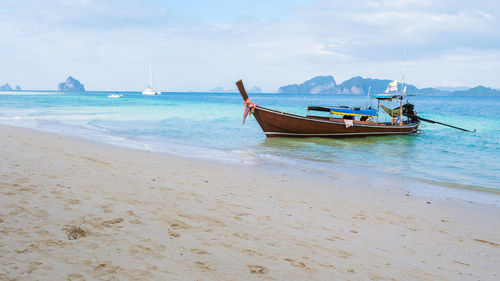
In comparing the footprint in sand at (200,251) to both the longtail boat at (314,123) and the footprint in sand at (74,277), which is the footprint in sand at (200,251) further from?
the longtail boat at (314,123)

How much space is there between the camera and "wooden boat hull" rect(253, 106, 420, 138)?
742 inches

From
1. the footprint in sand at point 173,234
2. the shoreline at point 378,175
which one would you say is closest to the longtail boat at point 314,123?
the shoreline at point 378,175

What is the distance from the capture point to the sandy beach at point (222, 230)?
3.45m

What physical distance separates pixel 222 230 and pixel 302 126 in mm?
15266

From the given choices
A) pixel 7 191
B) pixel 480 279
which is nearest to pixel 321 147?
pixel 480 279

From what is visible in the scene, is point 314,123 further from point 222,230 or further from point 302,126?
point 222,230

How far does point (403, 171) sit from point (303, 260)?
9159mm

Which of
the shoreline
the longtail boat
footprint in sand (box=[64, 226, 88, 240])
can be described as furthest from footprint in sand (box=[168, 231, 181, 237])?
the longtail boat

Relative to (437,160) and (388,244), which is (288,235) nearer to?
(388,244)

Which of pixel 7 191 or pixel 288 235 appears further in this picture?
pixel 7 191

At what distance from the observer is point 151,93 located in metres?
144

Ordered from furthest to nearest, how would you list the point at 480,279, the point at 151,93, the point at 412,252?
the point at 151,93
the point at 412,252
the point at 480,279

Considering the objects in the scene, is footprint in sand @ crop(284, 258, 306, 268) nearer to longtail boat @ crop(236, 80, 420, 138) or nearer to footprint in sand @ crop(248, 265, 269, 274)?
footprint in sand @ crop(248, 265, 269, 274)

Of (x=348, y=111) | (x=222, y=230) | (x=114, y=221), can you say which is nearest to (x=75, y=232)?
(x=114, y=221)
